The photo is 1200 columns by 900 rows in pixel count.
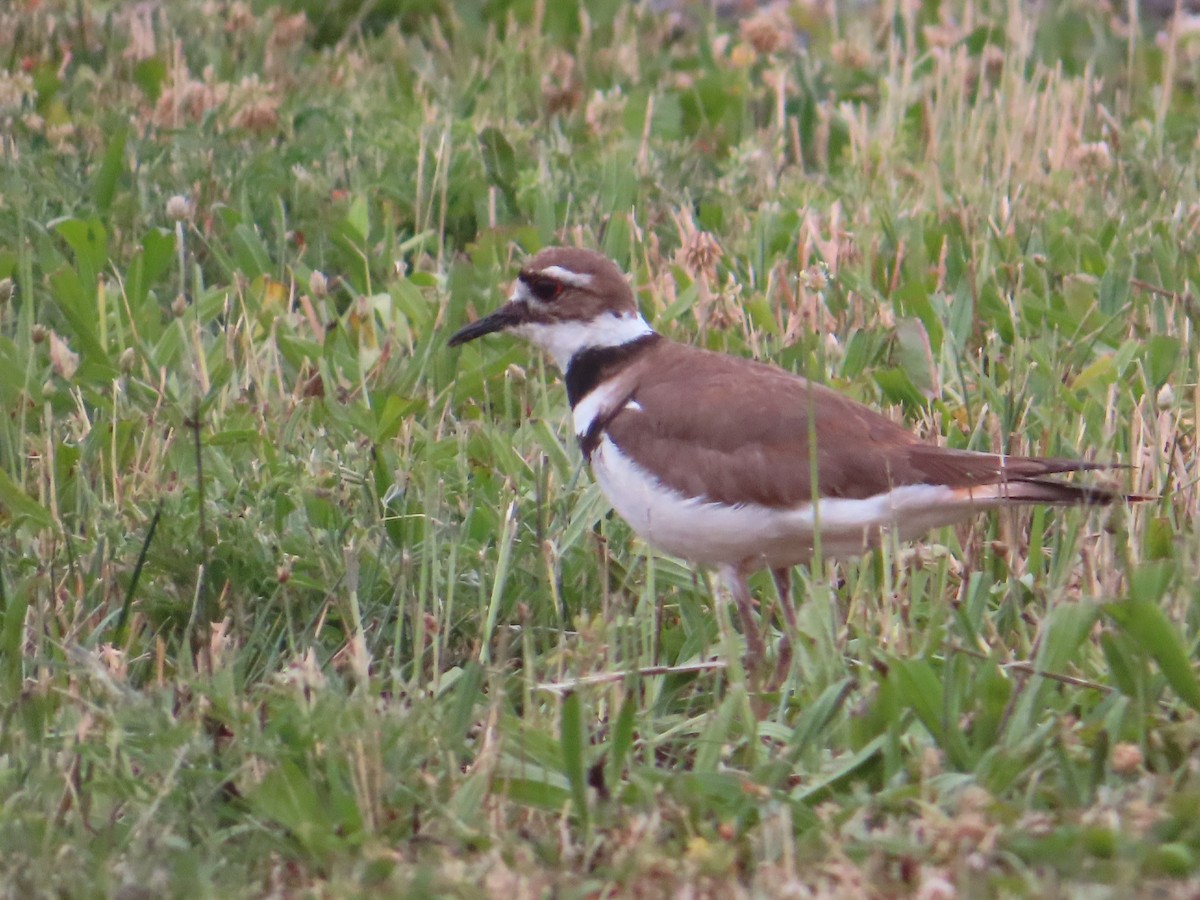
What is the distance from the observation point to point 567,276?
511 centimetres

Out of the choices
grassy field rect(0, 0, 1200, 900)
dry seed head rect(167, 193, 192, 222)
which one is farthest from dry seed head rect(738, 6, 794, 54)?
dry seed head rect(167, 193, 192, 222)

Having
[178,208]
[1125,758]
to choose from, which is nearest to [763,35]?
[178,208]

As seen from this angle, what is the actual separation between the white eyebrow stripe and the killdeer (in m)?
0.41

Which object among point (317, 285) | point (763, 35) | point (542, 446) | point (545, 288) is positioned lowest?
point (542, 446)

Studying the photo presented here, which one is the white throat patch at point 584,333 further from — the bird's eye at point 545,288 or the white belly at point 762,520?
the white belly at point 762,520

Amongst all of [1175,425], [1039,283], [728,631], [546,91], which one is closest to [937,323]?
[1039,283]

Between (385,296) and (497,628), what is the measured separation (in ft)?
6.91

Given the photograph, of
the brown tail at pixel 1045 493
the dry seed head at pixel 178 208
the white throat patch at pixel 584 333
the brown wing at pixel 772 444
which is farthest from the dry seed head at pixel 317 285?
the brown tail at pixel 1045 493

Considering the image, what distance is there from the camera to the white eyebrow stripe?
510cm

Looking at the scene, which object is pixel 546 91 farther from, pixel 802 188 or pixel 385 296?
pixel 385 296

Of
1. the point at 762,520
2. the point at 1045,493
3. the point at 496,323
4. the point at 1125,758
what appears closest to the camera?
the point at 1125,758

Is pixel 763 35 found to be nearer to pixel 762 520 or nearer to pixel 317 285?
pixel 317 285

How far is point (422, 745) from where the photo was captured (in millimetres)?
3523

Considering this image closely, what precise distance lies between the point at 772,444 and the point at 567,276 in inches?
38.8
